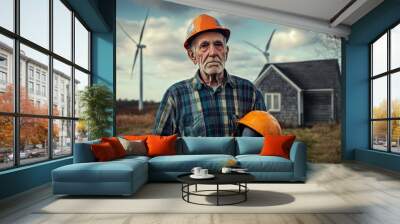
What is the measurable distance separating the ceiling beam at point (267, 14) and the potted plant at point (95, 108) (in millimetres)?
2841

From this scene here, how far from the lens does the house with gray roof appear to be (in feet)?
30.9

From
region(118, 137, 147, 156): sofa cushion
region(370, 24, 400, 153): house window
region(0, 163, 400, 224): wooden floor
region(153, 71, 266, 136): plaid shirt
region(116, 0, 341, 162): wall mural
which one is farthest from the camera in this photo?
region(116, 0, 341, 162): wall mural

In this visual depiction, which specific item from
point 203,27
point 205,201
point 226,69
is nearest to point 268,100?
point 226,69

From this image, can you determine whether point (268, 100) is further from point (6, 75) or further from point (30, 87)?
point (6, 75)

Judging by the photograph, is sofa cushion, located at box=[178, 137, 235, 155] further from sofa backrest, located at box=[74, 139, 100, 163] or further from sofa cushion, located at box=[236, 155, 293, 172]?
sofa backrest, located at box=[74, 139, 100, 163]

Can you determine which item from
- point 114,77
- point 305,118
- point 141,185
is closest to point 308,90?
point 305,118

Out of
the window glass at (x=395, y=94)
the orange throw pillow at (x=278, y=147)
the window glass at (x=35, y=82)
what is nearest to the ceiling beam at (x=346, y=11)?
the window glass at (x=395, y=94)

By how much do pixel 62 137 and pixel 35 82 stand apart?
4.62 feet

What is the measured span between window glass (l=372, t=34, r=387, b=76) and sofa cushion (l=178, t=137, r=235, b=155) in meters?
4.07

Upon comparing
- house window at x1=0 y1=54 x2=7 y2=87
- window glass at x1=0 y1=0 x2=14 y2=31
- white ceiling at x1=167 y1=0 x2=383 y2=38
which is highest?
white ceiling at x1=167 y1=0 x2=383 y2=38

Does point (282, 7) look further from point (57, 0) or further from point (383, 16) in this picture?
point (57, 0)

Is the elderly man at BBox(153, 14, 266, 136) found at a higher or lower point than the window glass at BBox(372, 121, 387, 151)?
higher

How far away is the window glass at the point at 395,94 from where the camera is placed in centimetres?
770

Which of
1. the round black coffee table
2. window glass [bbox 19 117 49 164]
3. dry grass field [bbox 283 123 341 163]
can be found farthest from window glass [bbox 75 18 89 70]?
dry grass field [bbox 283 123 341 163]
